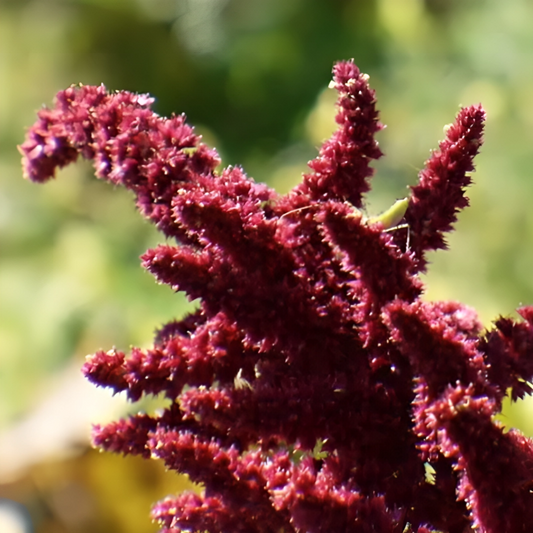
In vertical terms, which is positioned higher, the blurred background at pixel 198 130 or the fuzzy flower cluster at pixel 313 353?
the blurred background at pixel 198 130

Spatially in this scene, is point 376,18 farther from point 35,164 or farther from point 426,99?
point 35,164

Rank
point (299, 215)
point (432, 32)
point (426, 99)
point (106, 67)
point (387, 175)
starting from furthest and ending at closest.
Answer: point (106, 67) < point (432, 32) < point (426, 99) < point (387, 175) < point (299, 215)

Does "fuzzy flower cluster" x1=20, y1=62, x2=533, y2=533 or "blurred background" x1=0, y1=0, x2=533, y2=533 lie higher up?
"blurred background" x1=0, y1=0, x2=533, y2=533

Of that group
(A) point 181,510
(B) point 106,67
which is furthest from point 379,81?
(A) point 181,510

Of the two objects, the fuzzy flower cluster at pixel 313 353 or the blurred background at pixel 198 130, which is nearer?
the fuzzy flower cluster at pixel 313 353

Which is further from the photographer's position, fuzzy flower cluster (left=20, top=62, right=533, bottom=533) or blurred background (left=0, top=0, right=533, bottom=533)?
blurred background (left=0, top=0, right=533, bottom=533)
